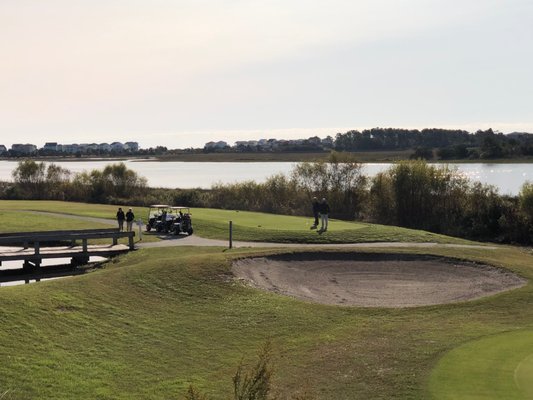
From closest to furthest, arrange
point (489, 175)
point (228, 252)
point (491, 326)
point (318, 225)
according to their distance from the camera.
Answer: point (491, 326), point (228, 252), point (318, 225), point (489, 175)

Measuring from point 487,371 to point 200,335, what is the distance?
29.1 feet

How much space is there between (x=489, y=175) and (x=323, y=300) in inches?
3855

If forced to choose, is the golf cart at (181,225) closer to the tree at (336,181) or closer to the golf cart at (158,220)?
the golf cart at (158,220)

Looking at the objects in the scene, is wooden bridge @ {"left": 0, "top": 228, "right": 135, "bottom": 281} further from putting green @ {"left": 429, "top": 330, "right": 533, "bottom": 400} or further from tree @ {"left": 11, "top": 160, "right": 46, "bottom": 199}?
tree @ {"left": 11, "top": 160, "right": 46, "bottom": 199}

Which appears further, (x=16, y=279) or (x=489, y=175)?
(x=489, y=175)

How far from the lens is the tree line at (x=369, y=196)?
59.9 m

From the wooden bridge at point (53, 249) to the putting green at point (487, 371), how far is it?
22.3 m

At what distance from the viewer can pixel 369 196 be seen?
68.6 metres

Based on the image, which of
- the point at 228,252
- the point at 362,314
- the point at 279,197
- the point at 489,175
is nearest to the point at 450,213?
the point at 279,197

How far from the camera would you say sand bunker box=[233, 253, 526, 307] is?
2662cm

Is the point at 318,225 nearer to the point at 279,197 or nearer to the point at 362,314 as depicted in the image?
the point at 362,314

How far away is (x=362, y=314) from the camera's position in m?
23.7

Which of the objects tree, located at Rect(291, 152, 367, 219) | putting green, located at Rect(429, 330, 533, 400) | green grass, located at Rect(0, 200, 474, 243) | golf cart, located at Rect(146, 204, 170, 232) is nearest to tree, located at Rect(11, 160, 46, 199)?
tree, located at Rect(291, 152, 367, 219)

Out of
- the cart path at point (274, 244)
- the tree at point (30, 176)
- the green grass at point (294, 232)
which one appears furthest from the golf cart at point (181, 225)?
the tree at point (30, 176)
